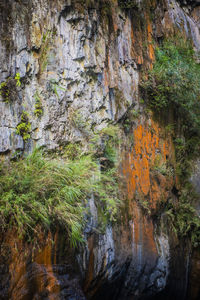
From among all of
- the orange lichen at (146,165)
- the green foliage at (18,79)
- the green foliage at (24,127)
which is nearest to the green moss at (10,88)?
the green foliage at (18,79)

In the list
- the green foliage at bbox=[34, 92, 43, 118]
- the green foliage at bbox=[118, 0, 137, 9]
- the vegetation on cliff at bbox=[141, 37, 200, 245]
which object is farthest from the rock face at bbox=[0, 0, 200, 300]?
the vegetation on cliff at bbox=[141, 37, 200, 245]

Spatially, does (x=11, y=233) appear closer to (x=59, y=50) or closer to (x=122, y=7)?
(x=59, y=50)

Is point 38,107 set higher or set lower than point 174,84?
lower

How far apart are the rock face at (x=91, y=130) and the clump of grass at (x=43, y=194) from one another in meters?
0.22

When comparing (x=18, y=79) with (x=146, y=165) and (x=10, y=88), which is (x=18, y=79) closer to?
(x=10, y=88)

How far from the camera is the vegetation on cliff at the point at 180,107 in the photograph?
5.58 meters

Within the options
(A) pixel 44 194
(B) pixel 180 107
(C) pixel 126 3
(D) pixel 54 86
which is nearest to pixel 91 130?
(D) pixel 54 86

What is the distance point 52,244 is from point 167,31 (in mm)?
5751

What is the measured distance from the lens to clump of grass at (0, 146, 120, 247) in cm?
301

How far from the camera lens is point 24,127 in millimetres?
3938

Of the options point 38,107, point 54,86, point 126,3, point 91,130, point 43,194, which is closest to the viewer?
point 43,194

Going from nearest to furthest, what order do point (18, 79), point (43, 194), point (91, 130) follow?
point (43, 194)
point (18, 79)
point (91, 130)

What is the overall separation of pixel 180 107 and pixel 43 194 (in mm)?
4159

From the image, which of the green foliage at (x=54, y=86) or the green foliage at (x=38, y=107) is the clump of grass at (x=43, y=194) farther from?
the green foliage at (x=54, y=86)
